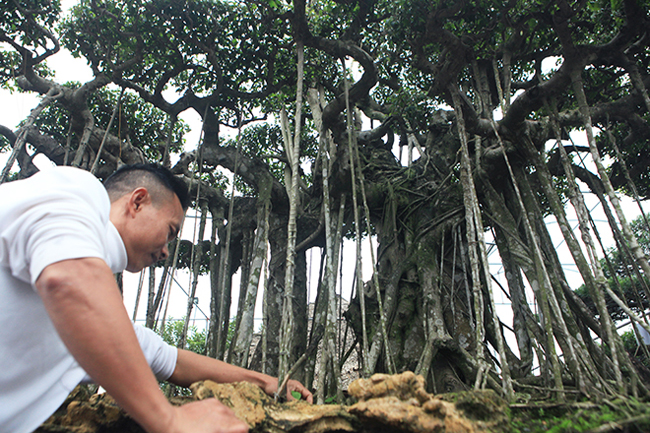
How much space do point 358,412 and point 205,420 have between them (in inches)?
13.9

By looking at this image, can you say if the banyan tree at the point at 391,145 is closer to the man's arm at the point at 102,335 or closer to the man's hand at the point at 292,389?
the man's hand at the point at 292,389

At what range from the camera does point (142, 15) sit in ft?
12.4

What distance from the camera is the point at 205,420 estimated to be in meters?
0.71

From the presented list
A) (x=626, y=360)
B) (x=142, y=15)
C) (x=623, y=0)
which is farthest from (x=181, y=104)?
(x=626, y=360)

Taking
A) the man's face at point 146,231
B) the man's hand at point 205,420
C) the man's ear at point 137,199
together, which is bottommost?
the man's hand at point 205,420

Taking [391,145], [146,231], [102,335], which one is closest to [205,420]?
[102,335]

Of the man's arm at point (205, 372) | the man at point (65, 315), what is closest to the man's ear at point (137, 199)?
the man at point (65, 315)

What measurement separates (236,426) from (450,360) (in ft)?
8.42

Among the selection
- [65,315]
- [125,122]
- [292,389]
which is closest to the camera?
[65,315]

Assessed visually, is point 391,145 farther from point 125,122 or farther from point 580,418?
point 580,418

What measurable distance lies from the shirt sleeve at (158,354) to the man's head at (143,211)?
0.20 meters

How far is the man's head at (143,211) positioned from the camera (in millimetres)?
981

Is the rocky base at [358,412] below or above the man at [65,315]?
below

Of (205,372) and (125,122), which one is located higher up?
(125,122)
